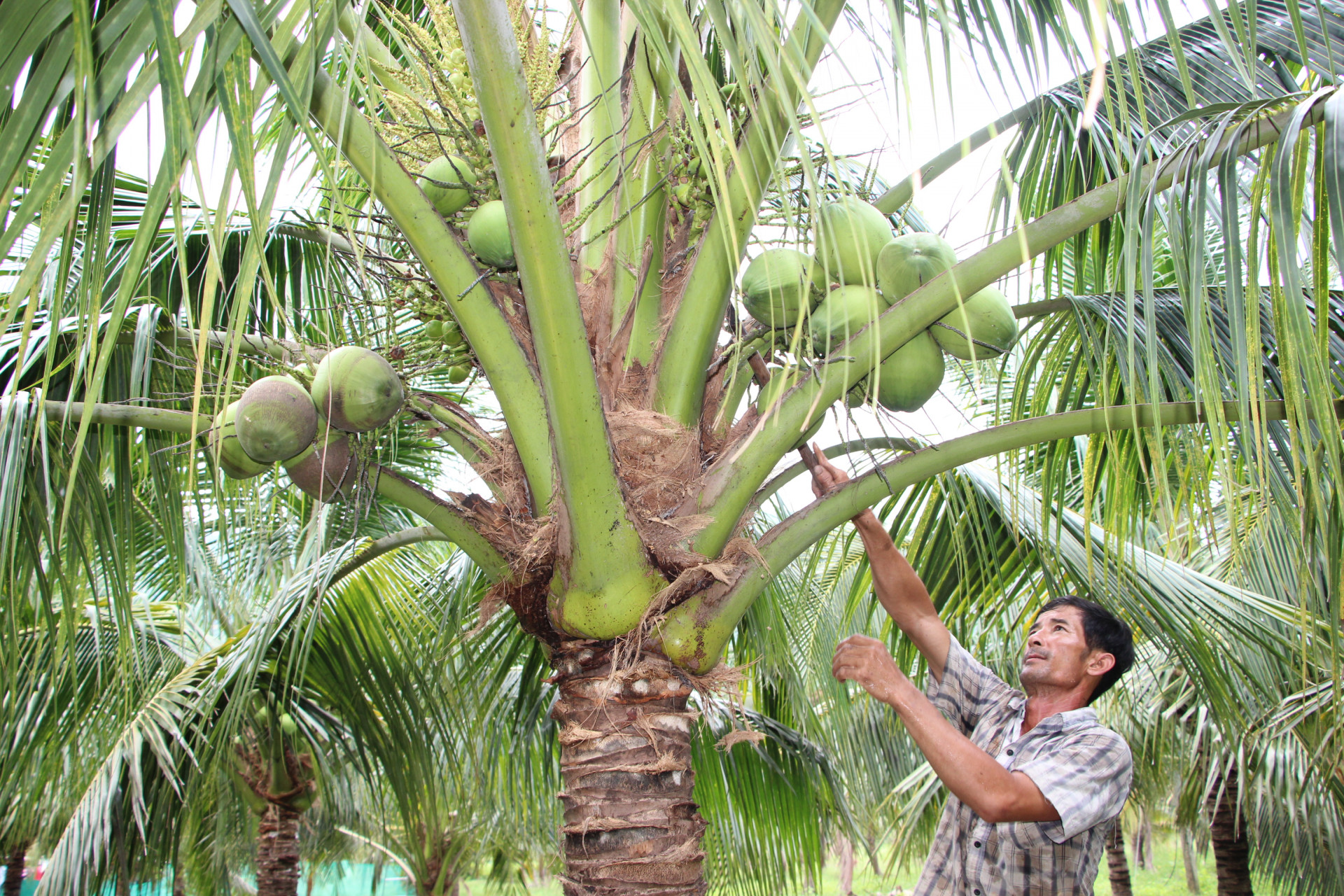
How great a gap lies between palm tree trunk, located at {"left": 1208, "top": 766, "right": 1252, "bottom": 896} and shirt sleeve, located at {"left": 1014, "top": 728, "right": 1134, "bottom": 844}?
6.28 meters

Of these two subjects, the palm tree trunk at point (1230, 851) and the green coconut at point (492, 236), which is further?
the palm tree trunk at point (1230, 851)

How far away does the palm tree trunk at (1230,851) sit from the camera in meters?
7.40

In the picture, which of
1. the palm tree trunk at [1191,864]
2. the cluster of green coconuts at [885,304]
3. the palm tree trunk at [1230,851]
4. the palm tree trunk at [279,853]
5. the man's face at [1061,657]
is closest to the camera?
the cluster of green coconuts at [885,304]

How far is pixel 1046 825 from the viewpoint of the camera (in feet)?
6.67

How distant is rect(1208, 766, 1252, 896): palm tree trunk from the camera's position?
7398mm

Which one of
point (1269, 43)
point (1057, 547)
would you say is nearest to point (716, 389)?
point (1057, 547)

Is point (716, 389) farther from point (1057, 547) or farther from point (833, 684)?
point (833, 684)

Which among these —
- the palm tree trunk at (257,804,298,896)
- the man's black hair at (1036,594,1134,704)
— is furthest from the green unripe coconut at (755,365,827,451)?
the palm tree trunk at (257,804,298,896)

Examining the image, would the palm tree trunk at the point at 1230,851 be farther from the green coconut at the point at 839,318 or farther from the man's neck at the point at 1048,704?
the green coconut at the point at 839,318

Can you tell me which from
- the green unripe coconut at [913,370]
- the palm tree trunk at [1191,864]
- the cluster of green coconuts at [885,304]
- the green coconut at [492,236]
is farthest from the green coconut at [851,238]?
the palm tree trunk at [1191,864]

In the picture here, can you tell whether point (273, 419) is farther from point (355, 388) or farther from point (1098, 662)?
point (1098, 662)

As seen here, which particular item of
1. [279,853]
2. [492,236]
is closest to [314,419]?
[492,236]

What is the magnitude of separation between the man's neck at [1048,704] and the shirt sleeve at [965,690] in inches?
3.8

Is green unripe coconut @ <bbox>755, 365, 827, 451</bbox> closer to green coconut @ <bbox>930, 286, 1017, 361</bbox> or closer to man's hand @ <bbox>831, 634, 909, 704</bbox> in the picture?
green coconut @ <bbox>930, 286, 1017, 361</bbox>
